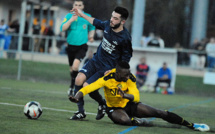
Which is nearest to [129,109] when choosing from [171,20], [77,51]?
[77,51]

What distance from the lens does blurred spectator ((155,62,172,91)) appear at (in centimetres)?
1983

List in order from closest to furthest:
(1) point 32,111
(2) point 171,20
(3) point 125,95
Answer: (3) point 125,95
(1) point 32,111
(2) point 171,20

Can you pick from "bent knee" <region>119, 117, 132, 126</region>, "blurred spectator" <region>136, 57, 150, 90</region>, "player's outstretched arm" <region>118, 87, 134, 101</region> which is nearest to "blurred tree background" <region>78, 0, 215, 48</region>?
"blurred spectator" <region>136, 57, 150, 90</region>

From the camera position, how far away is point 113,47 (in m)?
8.72

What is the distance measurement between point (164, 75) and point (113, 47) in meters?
11.5

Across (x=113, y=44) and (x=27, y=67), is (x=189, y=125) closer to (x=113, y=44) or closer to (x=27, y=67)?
(x=113, y=44)

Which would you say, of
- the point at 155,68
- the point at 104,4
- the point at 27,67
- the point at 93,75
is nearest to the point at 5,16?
the point at 104,4

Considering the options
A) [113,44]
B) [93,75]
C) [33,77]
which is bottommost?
[33,77]

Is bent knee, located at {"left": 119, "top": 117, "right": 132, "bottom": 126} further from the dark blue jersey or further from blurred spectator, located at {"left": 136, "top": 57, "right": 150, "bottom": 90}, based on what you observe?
blurred spectator, located at {"left": 136, "top": 57, "right": 150, "bottom": 90}

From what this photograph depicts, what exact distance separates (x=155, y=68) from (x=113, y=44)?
12.0 meters

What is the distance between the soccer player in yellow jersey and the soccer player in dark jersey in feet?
1.66

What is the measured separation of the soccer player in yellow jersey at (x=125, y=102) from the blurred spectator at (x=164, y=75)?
11.4 meters

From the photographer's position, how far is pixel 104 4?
34656 millimetres

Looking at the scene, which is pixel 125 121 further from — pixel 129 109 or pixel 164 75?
A: pixel 164 75
